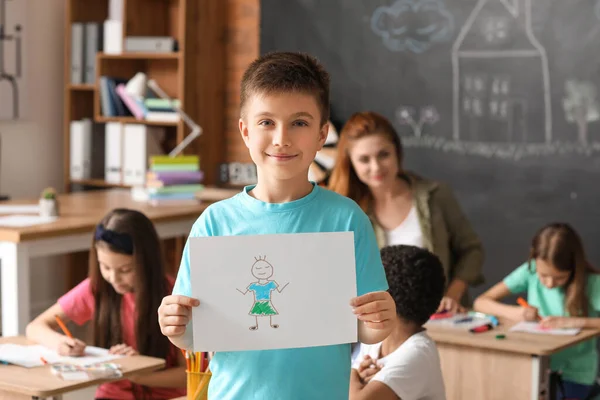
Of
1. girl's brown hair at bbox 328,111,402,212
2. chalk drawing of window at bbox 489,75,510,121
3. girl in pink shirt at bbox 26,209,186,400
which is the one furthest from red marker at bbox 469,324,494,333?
chalk drawing of window at bbox 489,75,510,121

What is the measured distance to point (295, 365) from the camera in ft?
5.14

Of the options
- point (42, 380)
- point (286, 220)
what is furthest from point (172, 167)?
point (286, 220)

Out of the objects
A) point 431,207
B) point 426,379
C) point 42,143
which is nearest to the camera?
point 426,379

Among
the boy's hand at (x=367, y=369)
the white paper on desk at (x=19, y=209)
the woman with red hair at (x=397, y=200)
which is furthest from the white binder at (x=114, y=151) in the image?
the boy's hand at (x=367, y=369)

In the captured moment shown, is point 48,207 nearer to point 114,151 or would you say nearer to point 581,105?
point 114,151

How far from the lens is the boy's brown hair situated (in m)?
1.57

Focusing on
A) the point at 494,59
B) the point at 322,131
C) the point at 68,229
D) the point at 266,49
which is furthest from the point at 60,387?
the point at 266,49

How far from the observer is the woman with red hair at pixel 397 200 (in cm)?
332

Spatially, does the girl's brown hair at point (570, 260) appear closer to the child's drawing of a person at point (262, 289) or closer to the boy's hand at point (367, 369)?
the boy's hand at point (367, 369)

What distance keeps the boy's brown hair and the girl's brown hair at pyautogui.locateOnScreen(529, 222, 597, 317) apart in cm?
190

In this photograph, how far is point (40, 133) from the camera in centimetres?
575

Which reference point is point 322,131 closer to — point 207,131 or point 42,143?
point 207,131

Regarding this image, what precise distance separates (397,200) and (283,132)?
201cm

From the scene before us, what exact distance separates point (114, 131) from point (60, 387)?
11.2 ft
